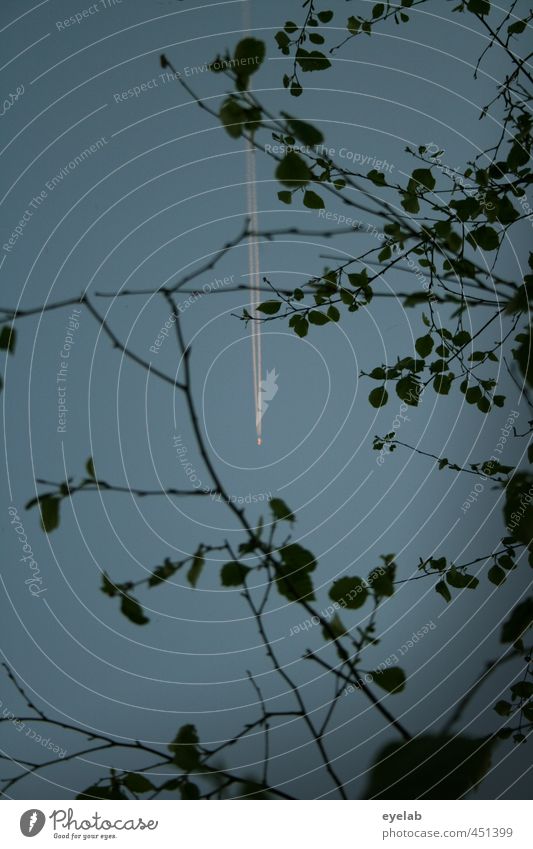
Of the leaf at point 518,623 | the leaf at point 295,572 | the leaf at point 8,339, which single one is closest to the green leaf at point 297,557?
the leaf at point 295,572

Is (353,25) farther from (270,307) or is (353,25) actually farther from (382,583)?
(382,583)

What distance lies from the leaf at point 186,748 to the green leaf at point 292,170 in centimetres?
59

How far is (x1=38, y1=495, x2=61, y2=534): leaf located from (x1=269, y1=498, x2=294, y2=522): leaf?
233 mm

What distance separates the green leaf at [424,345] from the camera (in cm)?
94

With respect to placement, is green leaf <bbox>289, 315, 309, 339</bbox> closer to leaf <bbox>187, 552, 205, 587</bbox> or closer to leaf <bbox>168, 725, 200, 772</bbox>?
leaf <bbox>187, 552, 205, 587</bbox>

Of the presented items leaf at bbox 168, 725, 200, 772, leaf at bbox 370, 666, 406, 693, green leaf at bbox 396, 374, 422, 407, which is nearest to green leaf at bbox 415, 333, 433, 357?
green leaf at bbox 396, 374, 422, 407

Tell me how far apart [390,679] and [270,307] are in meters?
0.42

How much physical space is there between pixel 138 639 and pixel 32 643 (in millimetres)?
111

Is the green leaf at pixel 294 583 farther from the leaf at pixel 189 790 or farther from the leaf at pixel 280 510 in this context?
the leaf at pixel 189 790

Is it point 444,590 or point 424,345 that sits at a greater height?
point 424,345

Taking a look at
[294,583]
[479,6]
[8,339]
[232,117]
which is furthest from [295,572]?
[479,6]

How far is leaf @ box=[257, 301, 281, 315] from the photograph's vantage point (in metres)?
0.95

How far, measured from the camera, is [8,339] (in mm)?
938
